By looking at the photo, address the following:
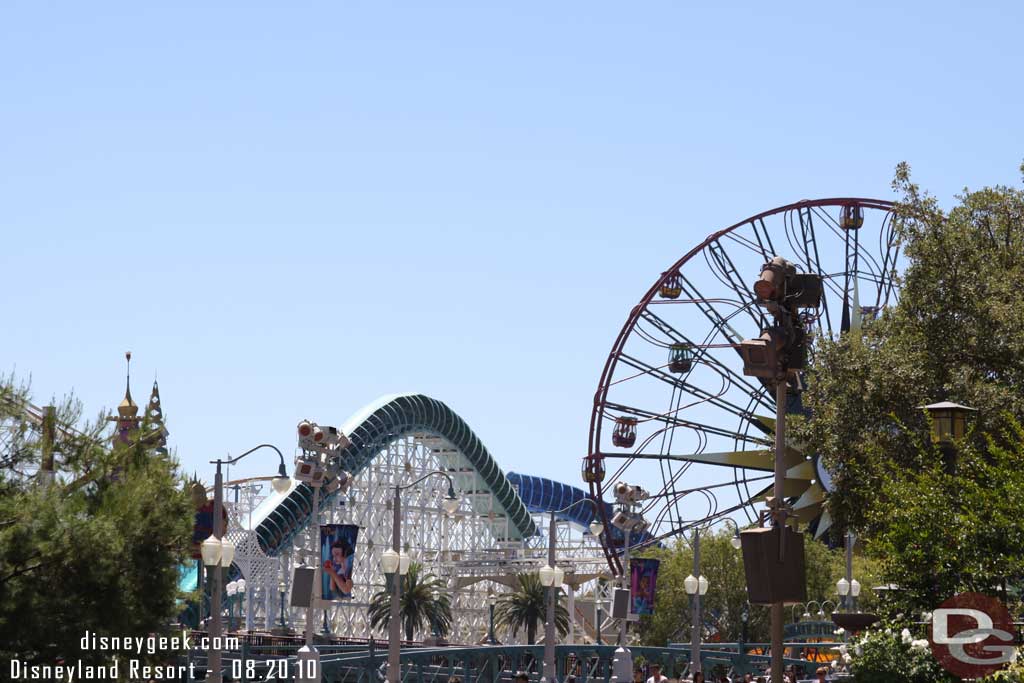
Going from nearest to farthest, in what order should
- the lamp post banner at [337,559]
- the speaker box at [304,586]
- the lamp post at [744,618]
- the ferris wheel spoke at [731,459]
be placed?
the speaker box at [304,586] → the lamp post banner at [337,559] → the ferris wheel spoke at [731,459] → the lamp post at [744,618]

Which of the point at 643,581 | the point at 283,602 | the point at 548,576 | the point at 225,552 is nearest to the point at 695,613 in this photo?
the point at 548,576

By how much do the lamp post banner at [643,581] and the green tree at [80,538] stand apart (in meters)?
24.4

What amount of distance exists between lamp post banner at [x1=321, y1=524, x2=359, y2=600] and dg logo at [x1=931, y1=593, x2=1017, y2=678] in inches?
784

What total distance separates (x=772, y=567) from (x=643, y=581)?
34.2m

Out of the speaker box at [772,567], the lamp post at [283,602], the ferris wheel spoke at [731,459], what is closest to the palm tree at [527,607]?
the lamp post at [283,602]

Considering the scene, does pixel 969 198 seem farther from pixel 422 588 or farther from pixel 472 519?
pixel 472 519

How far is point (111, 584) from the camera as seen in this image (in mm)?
24203

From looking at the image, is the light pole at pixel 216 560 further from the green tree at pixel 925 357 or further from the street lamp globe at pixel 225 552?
the green tree at pixel 925 357

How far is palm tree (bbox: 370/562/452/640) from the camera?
2960 inches

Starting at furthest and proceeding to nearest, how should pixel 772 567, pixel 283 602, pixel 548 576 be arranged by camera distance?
pixel 283 602, pixel 548 576, pixel 772 567

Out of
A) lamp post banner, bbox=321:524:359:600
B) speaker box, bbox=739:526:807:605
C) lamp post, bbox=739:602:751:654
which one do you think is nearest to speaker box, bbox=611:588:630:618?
lamp post banner, bbox=321:524:359:600

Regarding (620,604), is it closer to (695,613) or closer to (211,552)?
(695,613)

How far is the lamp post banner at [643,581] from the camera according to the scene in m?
49.1

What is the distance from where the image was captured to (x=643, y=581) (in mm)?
49500
